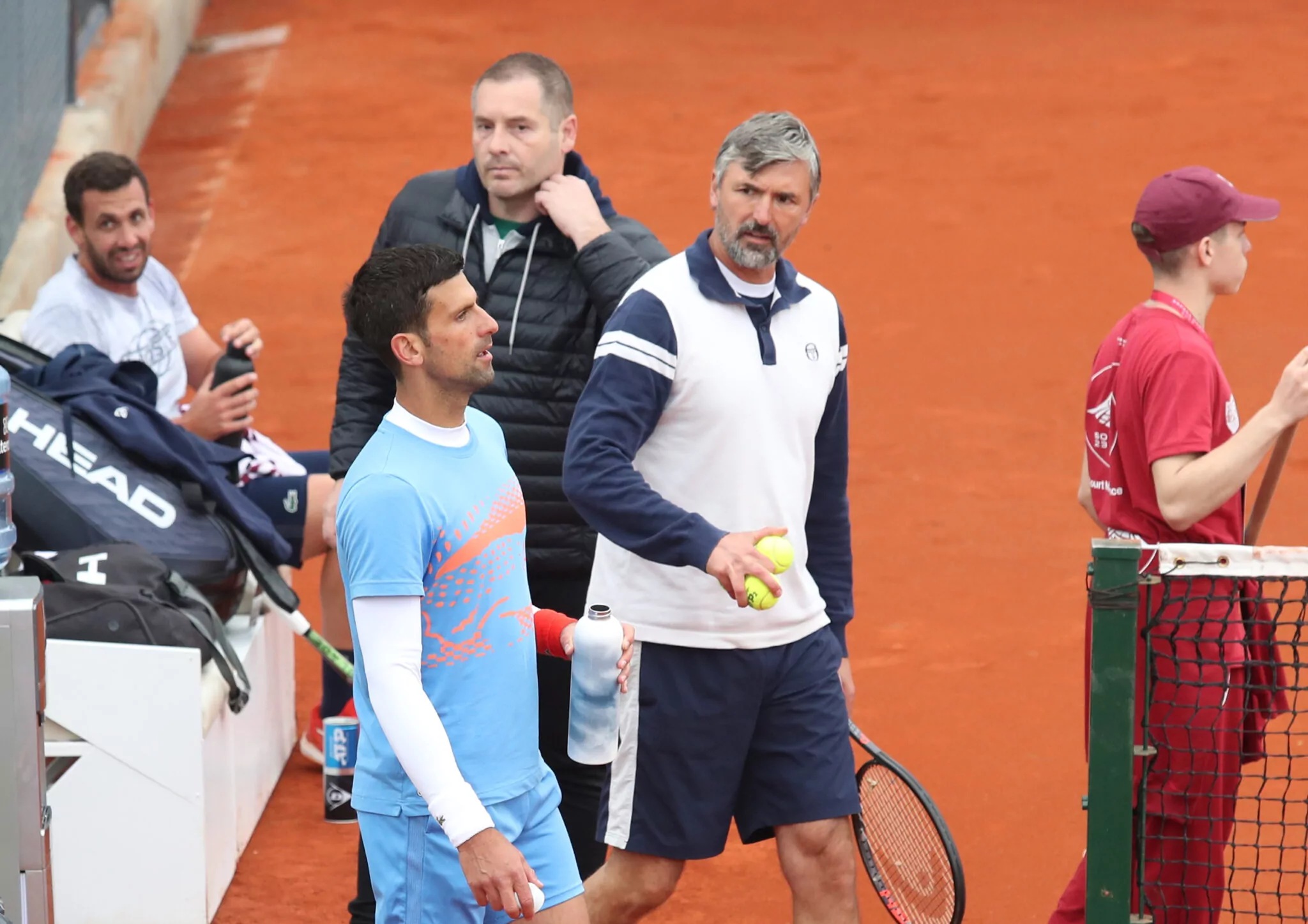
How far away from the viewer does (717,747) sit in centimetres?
395

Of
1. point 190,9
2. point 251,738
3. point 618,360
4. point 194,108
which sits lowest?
point 251,738

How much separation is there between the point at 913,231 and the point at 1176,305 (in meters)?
8.62

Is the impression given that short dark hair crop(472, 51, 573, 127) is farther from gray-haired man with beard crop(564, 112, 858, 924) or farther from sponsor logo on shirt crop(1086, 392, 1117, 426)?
sponsor logo on shirt crop(1086, 392, 1117, 426)

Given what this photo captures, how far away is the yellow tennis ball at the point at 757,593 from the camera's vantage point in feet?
11.3

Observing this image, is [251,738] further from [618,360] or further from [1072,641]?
[1072,641]

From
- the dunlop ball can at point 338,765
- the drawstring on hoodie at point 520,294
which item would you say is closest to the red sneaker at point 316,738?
the dunlop ball can at point 338,765

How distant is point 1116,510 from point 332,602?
107 inches

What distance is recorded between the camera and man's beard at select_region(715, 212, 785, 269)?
3.85 m

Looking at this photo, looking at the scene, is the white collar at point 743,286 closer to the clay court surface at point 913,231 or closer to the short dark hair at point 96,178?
the clay court surface at point 913,231

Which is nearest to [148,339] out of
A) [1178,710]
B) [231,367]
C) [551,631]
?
[231,367]

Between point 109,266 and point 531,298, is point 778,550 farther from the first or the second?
point 109,266

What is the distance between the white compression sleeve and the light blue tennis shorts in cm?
14

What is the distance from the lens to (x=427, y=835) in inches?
124

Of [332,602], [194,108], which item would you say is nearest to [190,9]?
[194,108]
